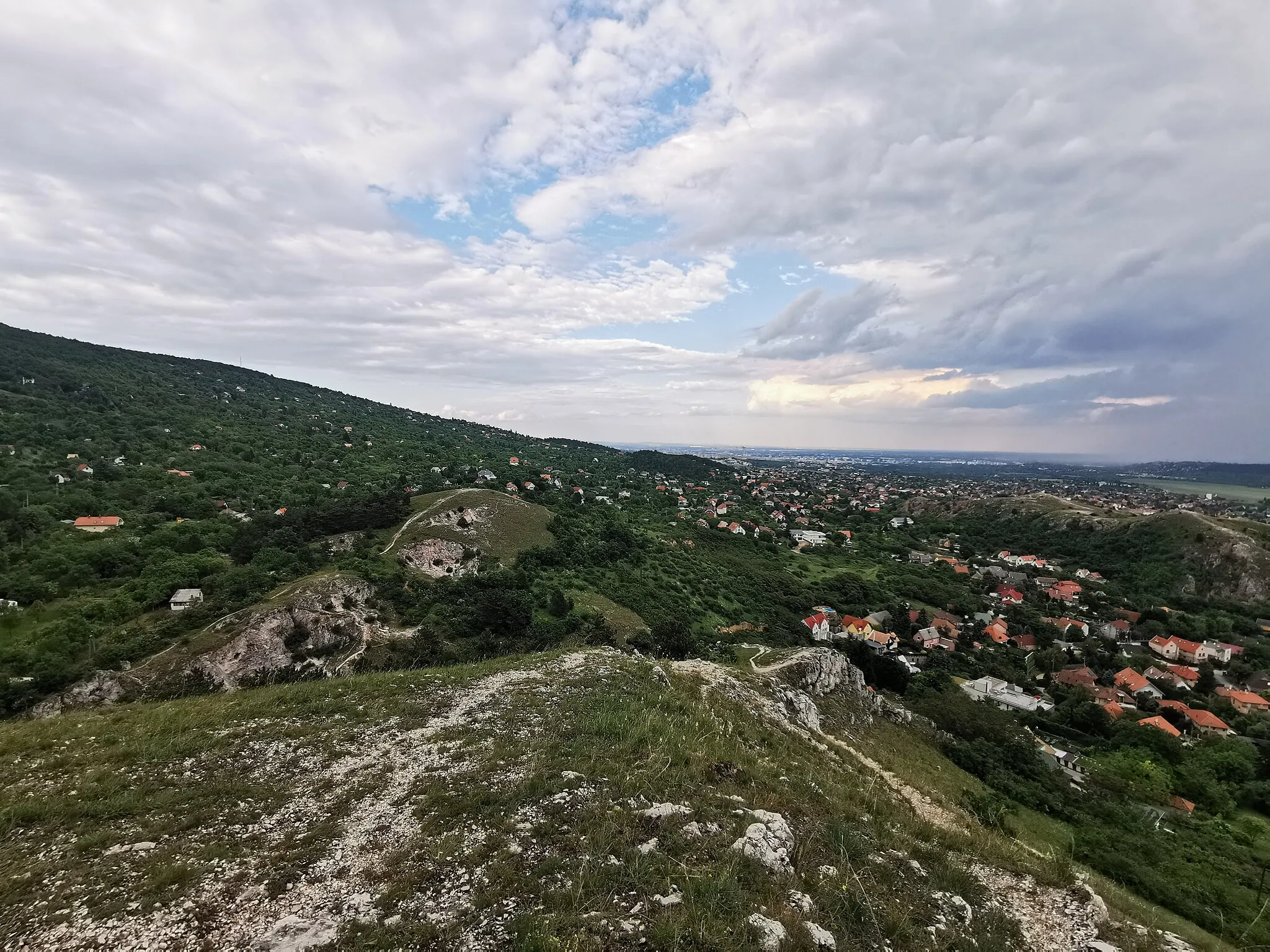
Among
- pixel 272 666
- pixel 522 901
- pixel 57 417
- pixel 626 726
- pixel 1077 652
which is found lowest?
pixel 1077 652

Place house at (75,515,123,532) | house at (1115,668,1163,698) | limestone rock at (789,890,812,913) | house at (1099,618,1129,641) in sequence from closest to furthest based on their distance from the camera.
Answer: limestone rock at (789,890,812,913) → house at (1115,668,1163,698) → house at (75,515,123,532) → house at (1099,618,1129,641)

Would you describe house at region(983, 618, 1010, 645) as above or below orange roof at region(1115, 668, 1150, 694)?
below

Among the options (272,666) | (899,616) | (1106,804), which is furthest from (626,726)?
(899,616)

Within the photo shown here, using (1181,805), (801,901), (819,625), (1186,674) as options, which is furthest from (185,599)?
(1186,674)

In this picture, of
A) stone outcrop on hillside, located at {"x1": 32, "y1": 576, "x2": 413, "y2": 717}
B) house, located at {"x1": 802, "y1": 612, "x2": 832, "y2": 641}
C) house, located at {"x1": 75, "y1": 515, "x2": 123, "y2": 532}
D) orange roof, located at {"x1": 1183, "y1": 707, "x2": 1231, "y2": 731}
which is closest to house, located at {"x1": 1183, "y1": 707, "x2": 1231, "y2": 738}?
orange roof, located at {"x1": 1183, "y1": 707, "x2": 1231, "y2": 731}

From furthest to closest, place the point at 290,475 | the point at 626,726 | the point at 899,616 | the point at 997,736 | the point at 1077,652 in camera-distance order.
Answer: the point at 290,475 < the point at 899,616 < the point at 1077,652 < the point at 997,736 < the point at 626,726

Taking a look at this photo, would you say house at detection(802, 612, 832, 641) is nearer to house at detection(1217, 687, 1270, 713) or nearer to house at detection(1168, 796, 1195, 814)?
house at detection(1168, 796, 1195, 814)

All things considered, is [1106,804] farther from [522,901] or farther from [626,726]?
[522,901]

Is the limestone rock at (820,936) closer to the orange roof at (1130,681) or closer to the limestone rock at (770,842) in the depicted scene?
the limestone rock at (770,842)
